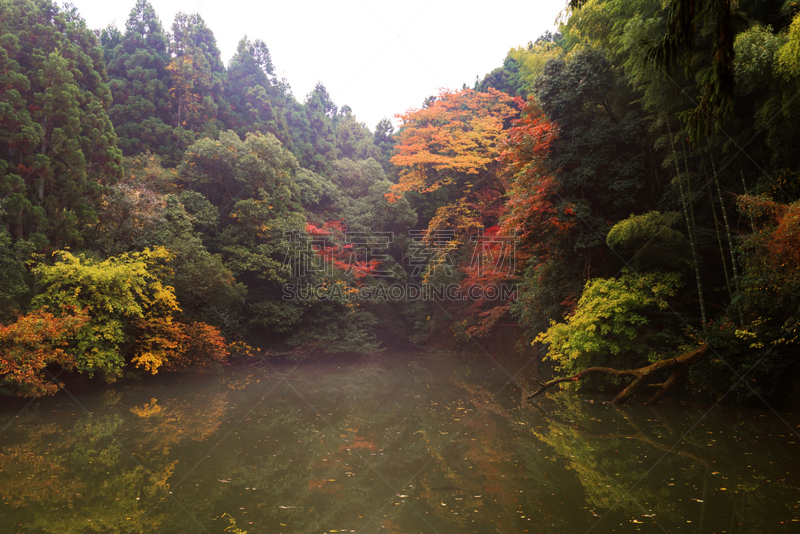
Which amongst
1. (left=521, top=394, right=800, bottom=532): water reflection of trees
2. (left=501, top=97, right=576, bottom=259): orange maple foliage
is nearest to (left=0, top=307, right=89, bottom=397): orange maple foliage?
(left=521, top=394, right=800, bottom=532): water reflection of trees

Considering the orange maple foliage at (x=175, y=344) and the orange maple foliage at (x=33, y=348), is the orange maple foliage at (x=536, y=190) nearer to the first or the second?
the orange maple foliage at (x=175, y=344)

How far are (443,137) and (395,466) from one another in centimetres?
1172

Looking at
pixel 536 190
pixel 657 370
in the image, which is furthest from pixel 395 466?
pixel 536 190

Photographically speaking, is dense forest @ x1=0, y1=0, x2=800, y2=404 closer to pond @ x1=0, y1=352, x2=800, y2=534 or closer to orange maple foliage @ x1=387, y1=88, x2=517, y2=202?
Answer: orange maple foliage @ x1=387, y1=88, x2=517, y2=202

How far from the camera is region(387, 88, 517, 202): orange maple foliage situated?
48.2 feet

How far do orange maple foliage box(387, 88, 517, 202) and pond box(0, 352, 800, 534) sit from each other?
27.0ft

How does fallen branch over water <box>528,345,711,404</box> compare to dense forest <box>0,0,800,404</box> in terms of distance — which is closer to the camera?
dense forest <box>0,0,800,404</box>

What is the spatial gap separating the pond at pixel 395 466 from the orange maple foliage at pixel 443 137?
8.23m

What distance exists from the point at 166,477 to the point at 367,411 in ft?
12.6

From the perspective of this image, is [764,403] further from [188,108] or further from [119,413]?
[188,108]

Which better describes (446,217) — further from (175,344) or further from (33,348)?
(33,348)

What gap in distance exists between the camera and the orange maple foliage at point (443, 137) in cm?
1469

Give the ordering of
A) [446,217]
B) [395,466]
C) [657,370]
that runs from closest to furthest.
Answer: [395,466] < [657,370] < [446,217]

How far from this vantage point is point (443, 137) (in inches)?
588
